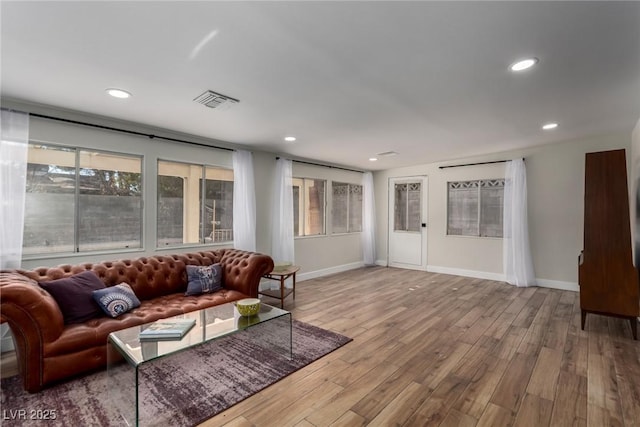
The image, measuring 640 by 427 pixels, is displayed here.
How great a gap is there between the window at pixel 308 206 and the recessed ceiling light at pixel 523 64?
3.82 meters

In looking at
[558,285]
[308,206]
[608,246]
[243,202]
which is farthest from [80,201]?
[558,285]

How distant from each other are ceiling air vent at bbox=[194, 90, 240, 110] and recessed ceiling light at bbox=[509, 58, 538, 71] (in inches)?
88.5

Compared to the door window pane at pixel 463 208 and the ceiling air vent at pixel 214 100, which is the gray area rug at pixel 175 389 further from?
the door window pane at pixel 463 208

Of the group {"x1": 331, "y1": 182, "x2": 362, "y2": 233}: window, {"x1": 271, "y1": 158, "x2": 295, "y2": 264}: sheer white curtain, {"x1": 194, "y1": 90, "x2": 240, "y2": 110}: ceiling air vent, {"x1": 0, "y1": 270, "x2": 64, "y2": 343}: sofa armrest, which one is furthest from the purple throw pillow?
{"x1": 331, "y1": 182, "x2": 362, "y2": 233}: window

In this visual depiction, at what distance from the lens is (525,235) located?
471cm

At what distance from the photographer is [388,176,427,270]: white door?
245 inches

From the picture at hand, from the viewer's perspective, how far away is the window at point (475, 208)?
5258mm

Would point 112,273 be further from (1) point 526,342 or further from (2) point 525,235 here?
(2) point 525,235

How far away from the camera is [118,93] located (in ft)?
8.22

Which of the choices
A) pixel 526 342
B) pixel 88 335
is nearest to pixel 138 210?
pixel 88 335

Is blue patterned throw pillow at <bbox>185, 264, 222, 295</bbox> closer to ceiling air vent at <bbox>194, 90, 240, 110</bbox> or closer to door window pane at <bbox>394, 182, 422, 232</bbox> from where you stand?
ceiling air vent at <bbox>194, 90, 240, 110</bbox>

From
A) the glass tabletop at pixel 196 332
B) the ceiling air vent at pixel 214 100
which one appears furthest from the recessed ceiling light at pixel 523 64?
the glass tabletop at pixel 196 332

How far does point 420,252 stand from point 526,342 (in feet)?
11.5

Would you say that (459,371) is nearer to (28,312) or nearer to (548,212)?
(28,312)
